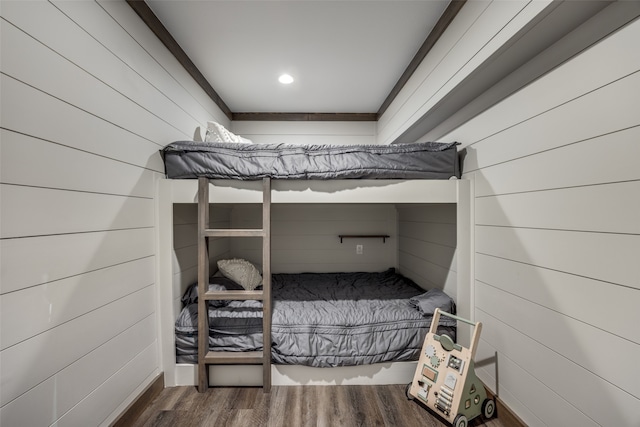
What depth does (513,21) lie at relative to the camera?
112cm

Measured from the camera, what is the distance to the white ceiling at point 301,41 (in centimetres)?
163

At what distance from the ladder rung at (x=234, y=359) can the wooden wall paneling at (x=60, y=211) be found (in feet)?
3.15

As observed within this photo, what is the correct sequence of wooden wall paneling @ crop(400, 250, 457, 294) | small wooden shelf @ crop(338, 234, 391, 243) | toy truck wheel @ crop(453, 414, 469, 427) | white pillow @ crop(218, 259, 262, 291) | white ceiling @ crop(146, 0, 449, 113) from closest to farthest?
toy truck wheel @ crop(453, 414, 469, 427), white ceiling @ crop(146, 0, 449, 113), wooden wall paneling @ crop(400, 250, 457, 294), white pillow @ crop(218, 259, 262, 291), small wooden shelf @ crop(338, 234, 391, 243)

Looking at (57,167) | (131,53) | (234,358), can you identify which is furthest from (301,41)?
(234,358)

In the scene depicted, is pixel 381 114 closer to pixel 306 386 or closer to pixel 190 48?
pixel 190 48

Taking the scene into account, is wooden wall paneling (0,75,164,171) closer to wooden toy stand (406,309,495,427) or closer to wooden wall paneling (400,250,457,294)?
wooden toy stand (406,309,495,427)

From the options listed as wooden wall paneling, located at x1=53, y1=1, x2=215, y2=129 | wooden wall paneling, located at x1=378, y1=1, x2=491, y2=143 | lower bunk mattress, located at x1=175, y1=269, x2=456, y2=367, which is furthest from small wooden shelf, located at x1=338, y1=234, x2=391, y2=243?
wooden wall paneling, located at x1=53, y1=1, x2=215, y2=129

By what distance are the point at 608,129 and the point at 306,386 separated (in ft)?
6.60

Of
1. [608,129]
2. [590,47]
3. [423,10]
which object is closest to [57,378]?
[608,129]

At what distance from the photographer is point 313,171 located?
5.64 ft

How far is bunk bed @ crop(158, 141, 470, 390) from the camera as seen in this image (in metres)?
1.71

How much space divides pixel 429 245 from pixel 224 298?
1792 mm

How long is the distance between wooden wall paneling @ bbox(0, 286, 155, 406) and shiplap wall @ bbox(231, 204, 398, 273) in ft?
5.72

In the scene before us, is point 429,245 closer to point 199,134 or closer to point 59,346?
point 199,134
